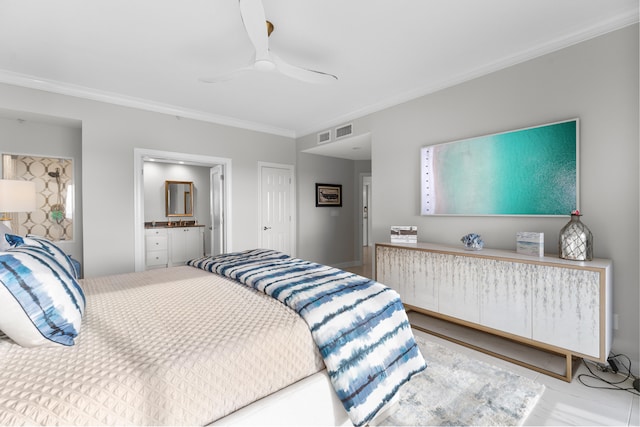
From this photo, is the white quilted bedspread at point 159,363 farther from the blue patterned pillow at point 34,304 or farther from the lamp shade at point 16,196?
the lamp shade at point 16,196

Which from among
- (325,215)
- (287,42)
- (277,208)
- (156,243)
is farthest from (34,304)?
(156,243)

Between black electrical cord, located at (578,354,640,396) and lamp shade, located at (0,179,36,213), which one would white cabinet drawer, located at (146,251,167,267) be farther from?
black electrical cord, located at (578,354,640,396)

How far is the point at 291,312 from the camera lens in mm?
1368

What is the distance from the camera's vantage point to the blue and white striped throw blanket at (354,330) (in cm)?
127

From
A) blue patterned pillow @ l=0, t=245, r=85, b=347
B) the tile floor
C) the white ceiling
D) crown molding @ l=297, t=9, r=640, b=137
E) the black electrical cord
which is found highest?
the white ceiling

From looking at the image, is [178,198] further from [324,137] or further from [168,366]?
[168,366]

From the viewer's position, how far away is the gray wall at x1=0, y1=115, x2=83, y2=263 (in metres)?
3.53

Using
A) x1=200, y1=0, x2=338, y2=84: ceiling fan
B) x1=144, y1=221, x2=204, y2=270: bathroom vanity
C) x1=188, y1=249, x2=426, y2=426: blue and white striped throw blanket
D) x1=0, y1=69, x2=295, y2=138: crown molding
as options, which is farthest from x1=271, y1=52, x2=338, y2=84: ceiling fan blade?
x1=144, y1=221, x2=204, y2=270: bathroom vanity

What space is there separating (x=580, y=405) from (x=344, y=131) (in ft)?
12.4

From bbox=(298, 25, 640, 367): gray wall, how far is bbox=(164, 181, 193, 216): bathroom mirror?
5.09m

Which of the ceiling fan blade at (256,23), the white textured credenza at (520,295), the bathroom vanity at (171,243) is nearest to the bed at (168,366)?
the white textured credenza at (520,295)

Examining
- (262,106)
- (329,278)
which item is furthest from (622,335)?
(262,106)

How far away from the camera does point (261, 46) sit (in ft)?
6.81

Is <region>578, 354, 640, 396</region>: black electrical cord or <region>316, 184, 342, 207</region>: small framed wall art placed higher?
<region>316, 184, 342, 207</region>: small framed wall art
